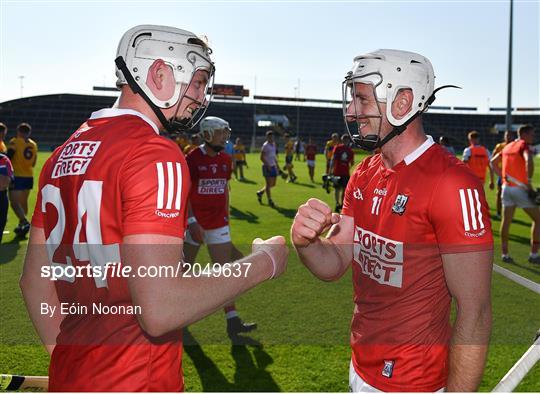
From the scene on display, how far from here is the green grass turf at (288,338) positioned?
482 cm

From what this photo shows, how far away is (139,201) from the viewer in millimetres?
1702

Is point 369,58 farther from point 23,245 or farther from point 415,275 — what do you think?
point 23,245

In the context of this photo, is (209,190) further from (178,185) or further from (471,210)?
(178,185)

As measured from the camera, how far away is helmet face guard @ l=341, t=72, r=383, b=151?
2717 millimetres

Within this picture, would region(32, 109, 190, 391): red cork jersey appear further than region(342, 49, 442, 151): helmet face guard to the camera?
No

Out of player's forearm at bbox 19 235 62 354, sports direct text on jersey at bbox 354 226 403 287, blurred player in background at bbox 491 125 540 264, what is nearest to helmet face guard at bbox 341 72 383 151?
sports direct text on jersey at bbox 354 226 403 287

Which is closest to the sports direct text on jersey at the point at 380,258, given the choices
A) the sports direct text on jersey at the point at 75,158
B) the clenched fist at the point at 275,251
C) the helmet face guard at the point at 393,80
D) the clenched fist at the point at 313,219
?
the clenched fist at the point at 313,219

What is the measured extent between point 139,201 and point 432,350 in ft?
5.17

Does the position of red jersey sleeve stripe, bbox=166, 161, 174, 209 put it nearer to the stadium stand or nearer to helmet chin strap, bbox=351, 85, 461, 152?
helmet chin strap, bbox=351, 85, 461, 152

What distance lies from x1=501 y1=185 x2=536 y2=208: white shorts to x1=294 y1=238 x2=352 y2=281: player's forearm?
7039 millimetres

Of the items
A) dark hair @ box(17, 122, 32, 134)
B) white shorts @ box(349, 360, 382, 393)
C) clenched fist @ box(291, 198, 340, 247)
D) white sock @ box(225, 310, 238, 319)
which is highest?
dark hair @ box(17, 122, 32, 134)

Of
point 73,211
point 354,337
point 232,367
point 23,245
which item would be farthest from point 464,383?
point 23,245

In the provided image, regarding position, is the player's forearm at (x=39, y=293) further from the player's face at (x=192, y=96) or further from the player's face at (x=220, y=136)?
the player's face at (x=220, y=136)

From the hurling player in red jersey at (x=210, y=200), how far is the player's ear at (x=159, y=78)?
4.82 m
